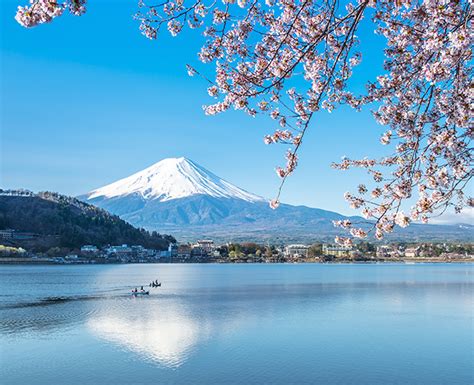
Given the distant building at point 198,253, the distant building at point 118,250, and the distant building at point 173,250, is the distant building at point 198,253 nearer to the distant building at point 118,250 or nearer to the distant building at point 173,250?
the distant building at point 173,250

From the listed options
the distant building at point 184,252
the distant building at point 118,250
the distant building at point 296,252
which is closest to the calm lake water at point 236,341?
the distant building at point 118,250

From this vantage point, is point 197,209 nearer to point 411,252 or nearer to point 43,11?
point 411,252

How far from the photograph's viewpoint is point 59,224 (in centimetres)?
5247

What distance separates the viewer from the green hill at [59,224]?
2010 inches

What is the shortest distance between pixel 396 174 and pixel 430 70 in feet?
2.82

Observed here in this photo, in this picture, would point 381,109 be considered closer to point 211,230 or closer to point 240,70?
point 240,70

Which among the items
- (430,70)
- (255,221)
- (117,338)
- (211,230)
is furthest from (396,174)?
(255,221)

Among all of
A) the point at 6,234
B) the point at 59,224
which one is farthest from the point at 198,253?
the point at 6,234

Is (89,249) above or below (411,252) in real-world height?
above

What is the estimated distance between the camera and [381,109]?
10.6 feet

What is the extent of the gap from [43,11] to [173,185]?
150819 millimetres

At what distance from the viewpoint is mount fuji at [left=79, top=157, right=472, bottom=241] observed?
113475mm

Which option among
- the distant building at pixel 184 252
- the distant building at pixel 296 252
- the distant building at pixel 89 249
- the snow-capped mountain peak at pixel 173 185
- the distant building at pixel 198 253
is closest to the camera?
the distant building at pixel 89 249

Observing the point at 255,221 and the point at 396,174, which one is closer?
the point at 396,174
